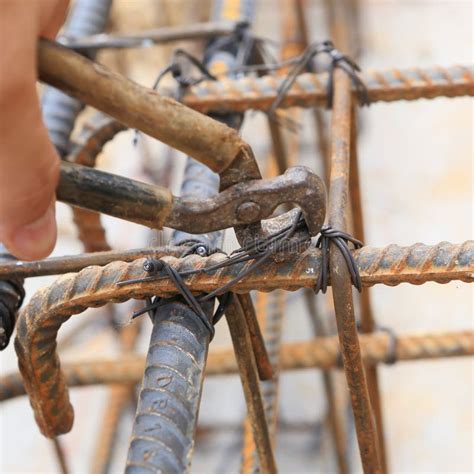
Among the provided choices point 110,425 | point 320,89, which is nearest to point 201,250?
point 320,89

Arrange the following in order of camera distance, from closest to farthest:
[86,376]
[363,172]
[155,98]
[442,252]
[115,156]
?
[155,98] → [442,252] → [86,376] → [363,172] → [115,156]

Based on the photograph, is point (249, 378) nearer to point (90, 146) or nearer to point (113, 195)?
point (113, 195)

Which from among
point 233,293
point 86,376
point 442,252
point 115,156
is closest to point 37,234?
point 233,293

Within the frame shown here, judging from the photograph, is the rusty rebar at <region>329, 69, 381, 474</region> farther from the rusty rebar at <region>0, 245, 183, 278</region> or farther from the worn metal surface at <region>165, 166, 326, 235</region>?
the rusty rebar at <region>0, 245, 183, 278</region>

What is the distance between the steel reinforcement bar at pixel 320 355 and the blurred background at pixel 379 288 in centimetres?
80

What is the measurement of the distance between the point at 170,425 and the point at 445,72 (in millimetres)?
1177

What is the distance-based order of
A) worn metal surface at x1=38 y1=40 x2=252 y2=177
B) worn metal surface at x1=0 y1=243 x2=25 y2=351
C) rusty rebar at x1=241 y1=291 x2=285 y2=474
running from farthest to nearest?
rusty rebar at x1=241 y1=291 x2=285 y2=474
worn metal surface at x1=0 y1=243 x2=25 y2=351
worn metal surface at x1=38 y1=40 x2=252 y2=177

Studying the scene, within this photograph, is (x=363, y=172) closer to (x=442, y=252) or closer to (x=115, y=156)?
(x=115, y=156)

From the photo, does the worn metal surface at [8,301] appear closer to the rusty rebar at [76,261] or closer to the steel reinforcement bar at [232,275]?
the rusty rebar at [76,261]

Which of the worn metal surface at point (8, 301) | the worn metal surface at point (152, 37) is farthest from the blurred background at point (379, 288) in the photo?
the worn metal surface at point (8, 301)

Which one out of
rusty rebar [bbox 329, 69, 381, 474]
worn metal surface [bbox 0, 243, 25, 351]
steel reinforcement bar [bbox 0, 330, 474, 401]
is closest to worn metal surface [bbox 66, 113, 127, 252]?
steel reinforcement bar [bbox 0, 330, 474, 401]

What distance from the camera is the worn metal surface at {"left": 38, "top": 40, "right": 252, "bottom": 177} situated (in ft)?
3.39

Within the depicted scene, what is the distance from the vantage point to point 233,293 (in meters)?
1.32

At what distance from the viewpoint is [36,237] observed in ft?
3.55
